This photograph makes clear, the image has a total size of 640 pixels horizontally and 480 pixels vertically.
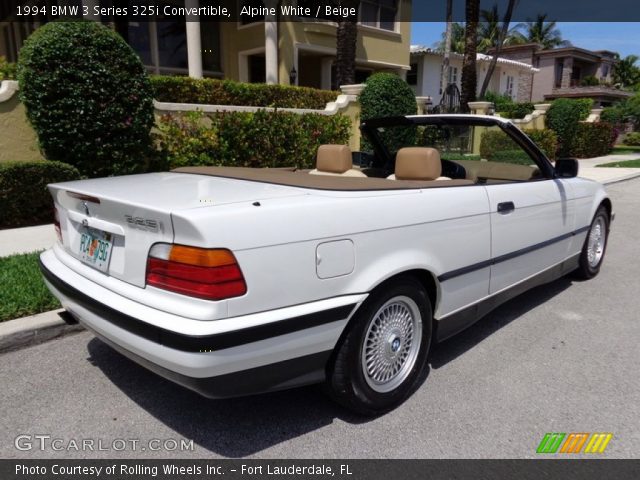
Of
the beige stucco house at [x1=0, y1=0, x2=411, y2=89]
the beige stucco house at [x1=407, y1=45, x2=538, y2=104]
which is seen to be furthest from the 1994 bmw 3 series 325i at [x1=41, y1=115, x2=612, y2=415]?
the beige stucco house at [x1=407, y1=45, x2=538, y2=104]

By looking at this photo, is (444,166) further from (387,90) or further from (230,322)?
(387,90)

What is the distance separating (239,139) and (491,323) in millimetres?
6200

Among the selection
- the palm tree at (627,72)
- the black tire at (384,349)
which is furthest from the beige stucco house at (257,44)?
the palm tree at (627,72)

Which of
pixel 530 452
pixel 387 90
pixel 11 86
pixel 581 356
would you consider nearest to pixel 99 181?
pixel 530 452

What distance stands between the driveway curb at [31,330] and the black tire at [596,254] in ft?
15.1

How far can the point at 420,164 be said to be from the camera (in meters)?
3.20

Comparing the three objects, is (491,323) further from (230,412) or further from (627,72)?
(627,72)

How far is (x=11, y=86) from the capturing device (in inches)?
291

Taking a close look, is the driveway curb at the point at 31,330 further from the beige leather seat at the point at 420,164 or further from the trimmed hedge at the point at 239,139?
the trimmed hedge at the point at 239,139

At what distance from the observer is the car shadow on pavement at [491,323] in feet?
11.6

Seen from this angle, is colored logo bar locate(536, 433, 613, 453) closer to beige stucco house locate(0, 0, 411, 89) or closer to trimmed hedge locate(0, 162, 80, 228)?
trimmed hedge locate(0, 162, 80, 228)

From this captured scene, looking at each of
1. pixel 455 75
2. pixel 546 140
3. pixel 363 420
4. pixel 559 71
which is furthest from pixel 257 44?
pixel 559 71

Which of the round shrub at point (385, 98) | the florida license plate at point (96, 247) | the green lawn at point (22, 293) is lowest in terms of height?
the green lawn at point (22, 293)

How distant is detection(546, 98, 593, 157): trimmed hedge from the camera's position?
19.9 metres
